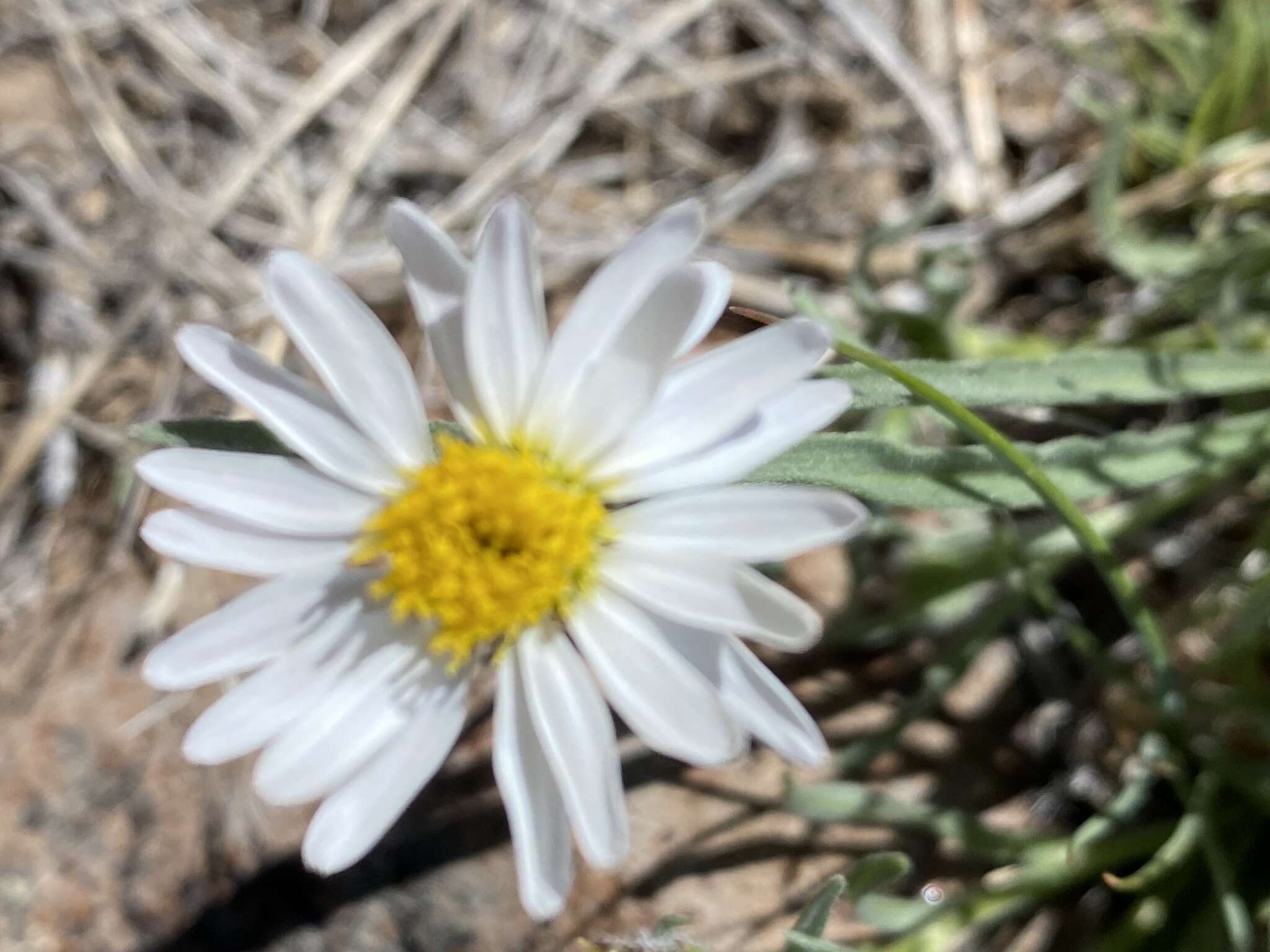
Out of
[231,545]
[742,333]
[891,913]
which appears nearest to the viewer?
[231,545]

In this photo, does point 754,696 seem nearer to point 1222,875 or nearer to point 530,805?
point 530,805

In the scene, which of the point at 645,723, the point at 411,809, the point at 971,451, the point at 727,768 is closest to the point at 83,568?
the point at 411,809

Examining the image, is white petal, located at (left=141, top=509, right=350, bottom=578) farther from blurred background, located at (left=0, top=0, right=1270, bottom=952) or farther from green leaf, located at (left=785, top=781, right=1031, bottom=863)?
green leaf, located at (left=785, top=781, right=1031, bottom=863)

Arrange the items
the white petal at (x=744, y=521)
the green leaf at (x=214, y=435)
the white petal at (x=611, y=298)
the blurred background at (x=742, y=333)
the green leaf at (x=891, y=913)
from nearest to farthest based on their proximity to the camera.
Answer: the white petal at (x=744, y=521)
the white petal at (x=611, y=298)
the green leaf at (x=214, y=435)
the green leaf at (x=891, y=913)
the blurred background at (x=742, y=333)

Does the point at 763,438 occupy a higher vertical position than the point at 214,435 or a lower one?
higher

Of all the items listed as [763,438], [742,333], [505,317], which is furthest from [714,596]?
[742,333]

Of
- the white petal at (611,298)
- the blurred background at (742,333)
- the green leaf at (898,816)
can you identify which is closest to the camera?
the white petal at (611,298)

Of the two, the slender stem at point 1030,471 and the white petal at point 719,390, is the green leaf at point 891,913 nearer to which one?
the slender stem at point 1030,471

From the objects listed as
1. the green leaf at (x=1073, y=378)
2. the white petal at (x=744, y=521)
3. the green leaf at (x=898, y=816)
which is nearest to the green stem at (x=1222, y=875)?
the green leaf at (x=898, y=816)
